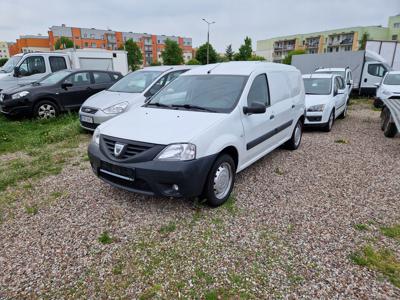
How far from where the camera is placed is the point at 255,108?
3576 millimetres

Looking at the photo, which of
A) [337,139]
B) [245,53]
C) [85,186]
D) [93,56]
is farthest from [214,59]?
[85,186]

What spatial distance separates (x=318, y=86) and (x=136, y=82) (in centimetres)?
548

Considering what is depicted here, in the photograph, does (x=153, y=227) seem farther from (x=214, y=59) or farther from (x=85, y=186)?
(x=214, y=59)

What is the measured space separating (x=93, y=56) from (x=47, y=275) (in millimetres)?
14038

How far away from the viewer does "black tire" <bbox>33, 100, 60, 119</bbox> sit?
26.2 ft

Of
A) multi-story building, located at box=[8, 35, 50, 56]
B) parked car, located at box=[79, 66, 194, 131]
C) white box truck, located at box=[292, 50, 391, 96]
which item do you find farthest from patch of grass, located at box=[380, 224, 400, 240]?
multi-story building, located at box=[8, 35, 50, 56]

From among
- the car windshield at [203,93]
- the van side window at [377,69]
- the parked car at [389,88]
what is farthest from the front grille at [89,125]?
the van side window at [377,69]

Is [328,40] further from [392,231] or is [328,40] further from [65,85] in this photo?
[392,231]

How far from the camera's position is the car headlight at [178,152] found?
9.67 feet

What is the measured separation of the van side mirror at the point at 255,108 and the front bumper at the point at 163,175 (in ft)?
3.01

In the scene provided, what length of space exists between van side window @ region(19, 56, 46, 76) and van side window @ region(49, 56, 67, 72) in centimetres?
33

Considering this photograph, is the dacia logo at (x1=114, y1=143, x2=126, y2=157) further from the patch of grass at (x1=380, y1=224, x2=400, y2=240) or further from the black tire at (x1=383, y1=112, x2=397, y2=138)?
the black tire at (x1=383, y1=112, x2=397, y2=138)

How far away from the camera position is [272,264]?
8.37ft

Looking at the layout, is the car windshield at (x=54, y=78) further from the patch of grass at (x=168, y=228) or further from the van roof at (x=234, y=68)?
the patch of grass at (x=168, y=228)
